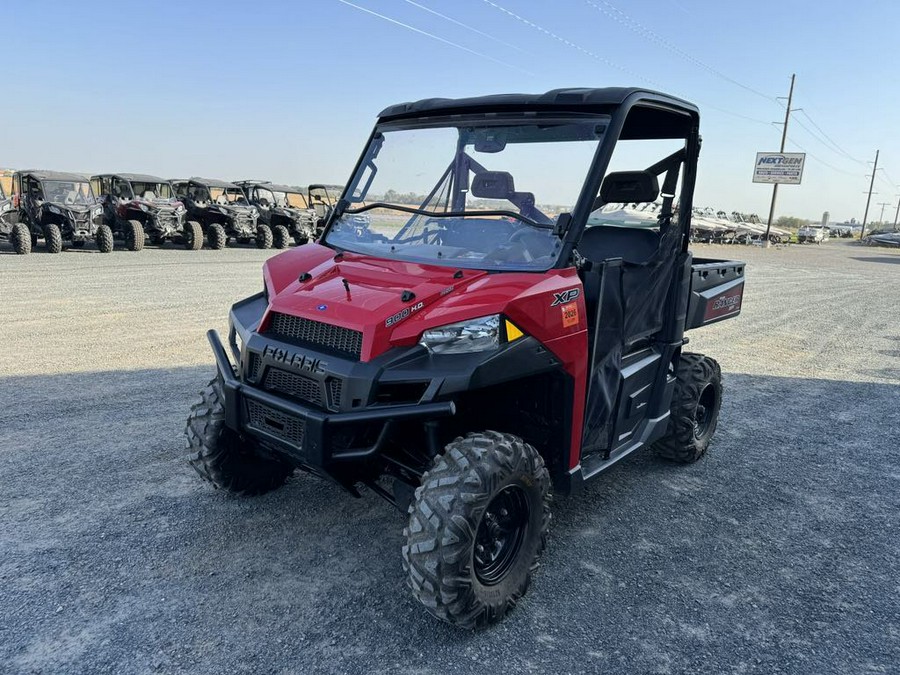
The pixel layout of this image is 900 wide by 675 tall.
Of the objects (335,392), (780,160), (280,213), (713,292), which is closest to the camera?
(335,392)

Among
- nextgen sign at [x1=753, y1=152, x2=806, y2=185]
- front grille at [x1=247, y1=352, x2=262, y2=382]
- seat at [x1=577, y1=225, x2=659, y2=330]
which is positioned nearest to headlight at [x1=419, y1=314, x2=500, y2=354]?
front grille at [x1=247, y1=352, x2=262, y2=382]

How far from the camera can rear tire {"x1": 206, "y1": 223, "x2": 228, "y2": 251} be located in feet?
59.2

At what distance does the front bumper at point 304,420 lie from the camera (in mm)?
2426

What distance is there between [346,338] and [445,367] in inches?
17.0

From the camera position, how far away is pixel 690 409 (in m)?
4.23

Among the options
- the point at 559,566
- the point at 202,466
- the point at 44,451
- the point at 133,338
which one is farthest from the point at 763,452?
the point at 133,338

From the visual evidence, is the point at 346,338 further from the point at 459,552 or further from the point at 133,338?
the point at 133,338

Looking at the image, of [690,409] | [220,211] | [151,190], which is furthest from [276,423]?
[151,190]

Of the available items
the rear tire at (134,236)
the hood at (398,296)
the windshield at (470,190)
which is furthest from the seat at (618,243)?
the rear tire at (134,236)

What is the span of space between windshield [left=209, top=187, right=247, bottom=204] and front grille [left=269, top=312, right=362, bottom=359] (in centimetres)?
1800

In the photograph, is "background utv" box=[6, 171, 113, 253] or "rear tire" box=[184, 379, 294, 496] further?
"background utv" box=[6, 171, 113, 253]

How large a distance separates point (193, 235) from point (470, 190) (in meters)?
16.1

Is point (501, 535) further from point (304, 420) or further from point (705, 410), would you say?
point (705, 410)

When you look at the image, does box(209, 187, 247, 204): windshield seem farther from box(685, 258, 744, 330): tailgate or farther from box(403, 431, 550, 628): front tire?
box(403, 431, 550, 628): front tire
